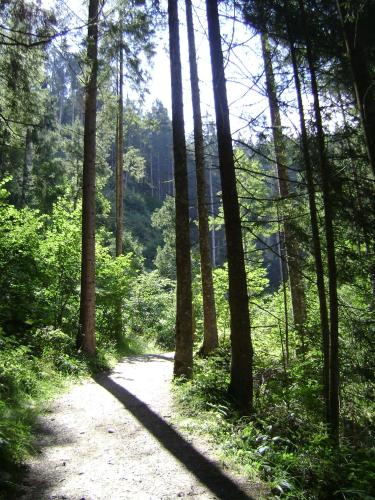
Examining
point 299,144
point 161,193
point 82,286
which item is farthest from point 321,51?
point 161,193

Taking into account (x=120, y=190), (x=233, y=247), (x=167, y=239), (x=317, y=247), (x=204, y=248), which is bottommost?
(x=317, y=247)

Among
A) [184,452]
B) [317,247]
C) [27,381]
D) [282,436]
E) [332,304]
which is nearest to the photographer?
[184,452]

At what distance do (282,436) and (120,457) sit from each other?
2.03 metres

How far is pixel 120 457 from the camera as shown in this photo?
4.36 meters

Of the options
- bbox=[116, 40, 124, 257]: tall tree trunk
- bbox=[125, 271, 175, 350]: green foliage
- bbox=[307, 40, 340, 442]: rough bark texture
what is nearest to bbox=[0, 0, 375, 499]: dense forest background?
bbox=[307, 40, 340, 442]: rough bark texture

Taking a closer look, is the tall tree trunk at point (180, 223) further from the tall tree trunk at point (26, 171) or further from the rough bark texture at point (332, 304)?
the tall tree trunk at point (26, 171)

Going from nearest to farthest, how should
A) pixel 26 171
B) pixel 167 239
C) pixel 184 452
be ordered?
1. pixel 184 452
2. pixel 26 171
3. pixel 167 239

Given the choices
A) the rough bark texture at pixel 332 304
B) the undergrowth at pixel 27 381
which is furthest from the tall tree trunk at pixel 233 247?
the undergrowth at pixel 27 381

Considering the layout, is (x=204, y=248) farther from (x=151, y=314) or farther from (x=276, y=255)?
(x=151, y=314)

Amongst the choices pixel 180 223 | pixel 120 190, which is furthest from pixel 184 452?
pixel 120 190

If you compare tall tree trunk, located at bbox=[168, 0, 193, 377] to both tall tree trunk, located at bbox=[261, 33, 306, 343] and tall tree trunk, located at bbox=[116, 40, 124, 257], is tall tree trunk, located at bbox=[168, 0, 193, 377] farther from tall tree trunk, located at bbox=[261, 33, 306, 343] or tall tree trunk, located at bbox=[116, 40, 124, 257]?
tall tree trunk, located at bbox=[116, 40, 124, 257]

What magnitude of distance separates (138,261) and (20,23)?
74.0ft

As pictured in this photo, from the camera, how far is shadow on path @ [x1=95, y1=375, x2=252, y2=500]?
360 centimetres

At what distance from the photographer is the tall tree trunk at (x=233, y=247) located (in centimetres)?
590
